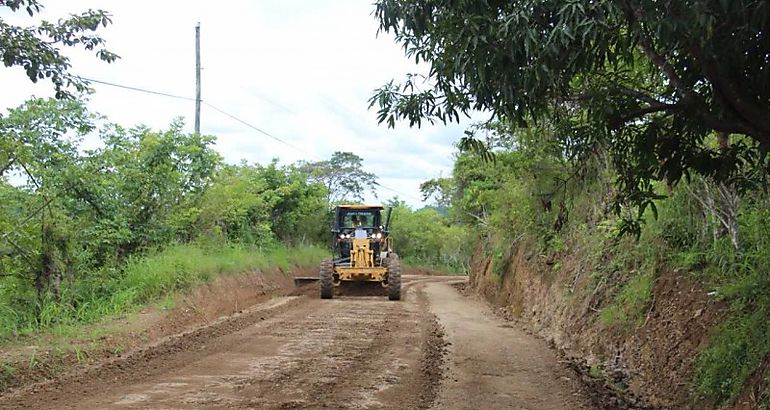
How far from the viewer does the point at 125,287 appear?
13383mm

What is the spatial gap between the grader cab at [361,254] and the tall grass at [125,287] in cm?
282

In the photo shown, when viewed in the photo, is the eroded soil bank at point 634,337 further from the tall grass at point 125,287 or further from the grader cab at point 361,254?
the tall grass at point 125,287

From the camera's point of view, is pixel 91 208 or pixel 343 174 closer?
pixel 91 208

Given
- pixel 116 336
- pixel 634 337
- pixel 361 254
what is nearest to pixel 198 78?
pixel 361 254

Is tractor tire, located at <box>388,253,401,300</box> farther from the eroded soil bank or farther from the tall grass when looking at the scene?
→ the eroded soil bank

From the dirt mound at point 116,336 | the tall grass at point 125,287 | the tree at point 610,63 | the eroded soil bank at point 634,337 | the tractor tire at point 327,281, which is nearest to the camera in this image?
the tree at point 610,63

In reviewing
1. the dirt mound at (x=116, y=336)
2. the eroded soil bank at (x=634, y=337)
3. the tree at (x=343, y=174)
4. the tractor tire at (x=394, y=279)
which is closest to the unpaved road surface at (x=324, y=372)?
the dirt mound at (x=116, y=336)

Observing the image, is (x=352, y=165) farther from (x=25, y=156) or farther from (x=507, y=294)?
(x=25, y=156)

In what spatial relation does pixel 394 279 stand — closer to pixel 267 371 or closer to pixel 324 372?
pixel 324 372

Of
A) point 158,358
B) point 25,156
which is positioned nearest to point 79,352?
point 158,358

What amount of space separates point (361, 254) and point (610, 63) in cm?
1482

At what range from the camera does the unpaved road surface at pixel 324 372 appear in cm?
670

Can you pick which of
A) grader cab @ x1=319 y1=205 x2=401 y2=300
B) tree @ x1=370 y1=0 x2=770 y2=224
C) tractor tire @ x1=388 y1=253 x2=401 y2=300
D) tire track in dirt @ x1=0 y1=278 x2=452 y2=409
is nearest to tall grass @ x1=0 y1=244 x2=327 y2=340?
tire track in dirt @ x1=0 y1=278 x2=452 y2=409

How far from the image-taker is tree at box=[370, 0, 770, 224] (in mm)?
3793
